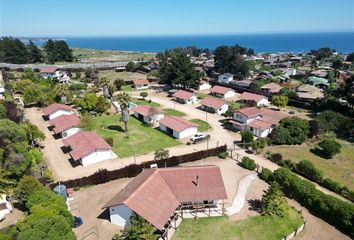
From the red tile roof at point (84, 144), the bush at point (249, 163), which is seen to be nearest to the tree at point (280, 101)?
the bush at point (249, 163)

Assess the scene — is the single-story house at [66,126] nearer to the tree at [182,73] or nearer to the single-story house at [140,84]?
the tree at [182,73]

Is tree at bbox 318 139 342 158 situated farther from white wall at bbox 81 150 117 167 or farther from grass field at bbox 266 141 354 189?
white wall at bbox 81 150 117 167

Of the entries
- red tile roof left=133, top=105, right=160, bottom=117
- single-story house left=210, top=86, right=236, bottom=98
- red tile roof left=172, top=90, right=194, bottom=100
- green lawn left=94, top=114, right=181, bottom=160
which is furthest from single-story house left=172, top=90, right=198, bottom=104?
green lawn left=94, top=114, right=181, bottom=160

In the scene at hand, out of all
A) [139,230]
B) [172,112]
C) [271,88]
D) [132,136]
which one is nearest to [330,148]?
[132,136]

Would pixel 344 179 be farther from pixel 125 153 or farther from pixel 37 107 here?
pixel 37 107

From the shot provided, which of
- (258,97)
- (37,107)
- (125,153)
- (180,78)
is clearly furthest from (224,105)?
(37,107)

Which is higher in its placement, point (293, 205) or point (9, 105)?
point (9, 105)
